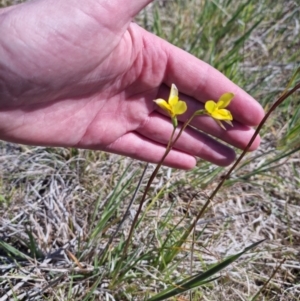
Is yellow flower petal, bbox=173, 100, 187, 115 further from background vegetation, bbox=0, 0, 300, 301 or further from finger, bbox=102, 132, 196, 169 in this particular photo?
finger, bbox=102, 132, 196, 169

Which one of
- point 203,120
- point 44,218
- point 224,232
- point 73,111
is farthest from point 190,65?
point 44,218

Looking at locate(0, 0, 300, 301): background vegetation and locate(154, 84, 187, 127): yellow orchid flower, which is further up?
locate(154, 84, 187, 127): yellow orchid flower

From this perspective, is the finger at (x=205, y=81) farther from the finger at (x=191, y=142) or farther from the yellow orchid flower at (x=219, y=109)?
the yellow orchid flower at (x=219, y=109)

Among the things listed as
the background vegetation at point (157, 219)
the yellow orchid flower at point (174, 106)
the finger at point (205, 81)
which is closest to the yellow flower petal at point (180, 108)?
the yellow orchid flower at point (174, 106)

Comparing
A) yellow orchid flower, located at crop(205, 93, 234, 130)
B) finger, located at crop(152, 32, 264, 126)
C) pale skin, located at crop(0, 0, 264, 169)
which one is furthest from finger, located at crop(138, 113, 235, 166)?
yellow orchid flower, located at crop(205, 93, 234, 130)

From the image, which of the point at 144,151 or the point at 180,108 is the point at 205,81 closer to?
the point at 144,151

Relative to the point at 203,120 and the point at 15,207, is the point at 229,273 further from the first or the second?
the point at 15,207
